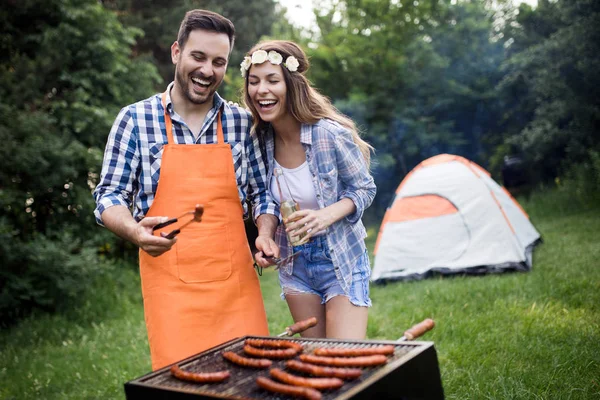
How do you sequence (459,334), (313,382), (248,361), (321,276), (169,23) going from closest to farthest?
(313,382) → (248,361) → (321,276) → (459,334) → (169,23)

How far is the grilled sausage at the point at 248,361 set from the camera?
2.03 metres

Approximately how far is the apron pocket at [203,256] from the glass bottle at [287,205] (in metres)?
0.31

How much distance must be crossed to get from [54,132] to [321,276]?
254 inches

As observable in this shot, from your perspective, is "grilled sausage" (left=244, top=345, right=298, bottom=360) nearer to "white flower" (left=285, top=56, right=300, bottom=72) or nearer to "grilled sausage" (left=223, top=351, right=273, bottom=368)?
"grilled sausage" (left=223, top=351, right=273, bottom=368)

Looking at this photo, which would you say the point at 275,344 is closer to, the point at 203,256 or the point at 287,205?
the point at 203,256

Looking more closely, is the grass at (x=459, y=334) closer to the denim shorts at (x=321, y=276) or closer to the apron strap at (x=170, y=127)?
the denim shorts at (x=321, y=276)

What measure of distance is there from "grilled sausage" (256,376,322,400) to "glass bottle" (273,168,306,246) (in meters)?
0.91

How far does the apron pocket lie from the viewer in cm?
262

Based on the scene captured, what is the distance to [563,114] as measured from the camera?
1198 cm

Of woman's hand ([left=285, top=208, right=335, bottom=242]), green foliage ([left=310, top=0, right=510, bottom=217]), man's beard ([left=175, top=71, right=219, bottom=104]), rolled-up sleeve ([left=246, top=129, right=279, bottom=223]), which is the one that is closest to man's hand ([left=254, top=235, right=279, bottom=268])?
woman's hand ([left=285, top=208, right=335, bottom=242])

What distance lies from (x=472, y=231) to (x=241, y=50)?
13518mm

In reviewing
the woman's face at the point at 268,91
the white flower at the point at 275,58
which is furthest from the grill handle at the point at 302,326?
the white flower at the point at 275,58

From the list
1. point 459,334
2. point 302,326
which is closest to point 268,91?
point 302,326

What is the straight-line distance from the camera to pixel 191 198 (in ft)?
8.77
